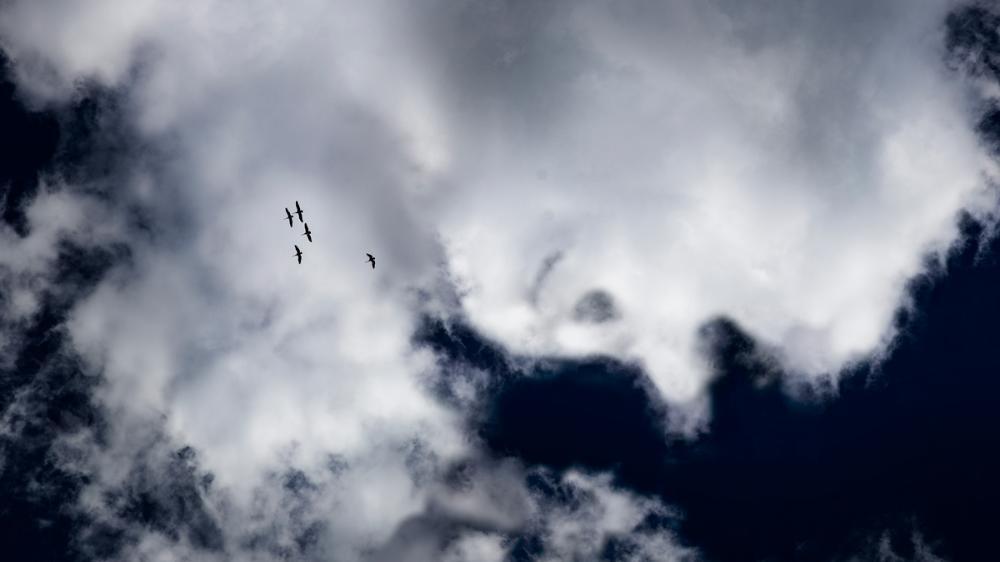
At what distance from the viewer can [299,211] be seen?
6068 inches

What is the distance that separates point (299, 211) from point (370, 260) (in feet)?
83.3

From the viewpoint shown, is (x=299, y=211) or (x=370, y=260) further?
(x=370, y=260)

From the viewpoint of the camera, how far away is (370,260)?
557 feet
